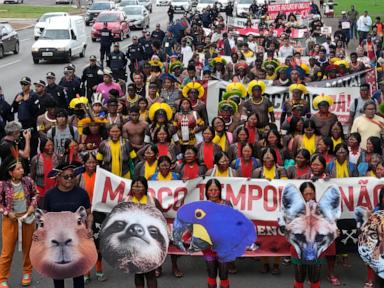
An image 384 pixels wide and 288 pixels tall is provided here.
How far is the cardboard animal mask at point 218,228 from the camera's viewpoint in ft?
24.2

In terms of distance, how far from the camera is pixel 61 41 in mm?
30797

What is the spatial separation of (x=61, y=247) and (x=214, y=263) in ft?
5.06

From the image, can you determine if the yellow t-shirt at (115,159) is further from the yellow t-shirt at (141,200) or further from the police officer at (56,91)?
the police officer at (56,91)

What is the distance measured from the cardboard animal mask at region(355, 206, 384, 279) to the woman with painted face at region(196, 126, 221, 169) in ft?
9.63

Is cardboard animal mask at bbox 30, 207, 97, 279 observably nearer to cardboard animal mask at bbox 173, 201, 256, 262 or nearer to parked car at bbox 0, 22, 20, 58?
cardboard animal mask at bbox 173, 201, 256, 262

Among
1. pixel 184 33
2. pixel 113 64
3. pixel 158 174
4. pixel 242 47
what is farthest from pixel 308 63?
pixel 158 174

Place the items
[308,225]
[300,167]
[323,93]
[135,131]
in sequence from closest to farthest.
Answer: [308,225]
[300,167]
[135,131]
[323,93]

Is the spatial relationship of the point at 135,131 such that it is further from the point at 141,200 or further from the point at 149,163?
the point at 141,200

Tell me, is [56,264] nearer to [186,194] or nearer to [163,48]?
[186,194]

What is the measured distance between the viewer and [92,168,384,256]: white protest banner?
8797 millimetres

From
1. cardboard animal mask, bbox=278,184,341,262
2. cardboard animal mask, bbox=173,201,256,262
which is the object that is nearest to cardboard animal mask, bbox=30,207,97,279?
cardboard animal mask, bbox=173,201,256,262

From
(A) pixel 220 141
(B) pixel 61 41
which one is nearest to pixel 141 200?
(A) pixel 220 141

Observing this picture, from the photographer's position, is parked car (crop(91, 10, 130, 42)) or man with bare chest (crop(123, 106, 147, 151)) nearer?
man with bare chest (crop(123, 106, 147, 151))

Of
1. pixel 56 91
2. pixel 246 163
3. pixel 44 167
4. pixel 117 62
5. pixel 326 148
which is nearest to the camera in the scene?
pixel 44 167
